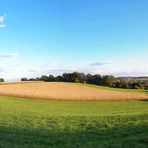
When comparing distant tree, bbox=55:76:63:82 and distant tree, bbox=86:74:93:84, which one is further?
distant tree, bbox=86:74:93:84

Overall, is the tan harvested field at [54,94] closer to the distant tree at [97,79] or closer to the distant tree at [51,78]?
the distant tree at [97,79]

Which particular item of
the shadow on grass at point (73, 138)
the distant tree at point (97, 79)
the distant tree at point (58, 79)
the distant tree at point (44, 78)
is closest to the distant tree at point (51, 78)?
the distant tree at point (44, 78)

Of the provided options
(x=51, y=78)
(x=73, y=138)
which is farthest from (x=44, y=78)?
(x=73, y=138)

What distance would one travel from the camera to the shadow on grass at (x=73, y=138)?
921cm

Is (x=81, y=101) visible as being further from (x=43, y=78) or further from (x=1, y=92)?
(x=43, y=78)


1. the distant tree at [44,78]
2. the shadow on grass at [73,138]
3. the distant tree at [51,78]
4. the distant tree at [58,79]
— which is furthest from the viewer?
the distant tree at [44,78]

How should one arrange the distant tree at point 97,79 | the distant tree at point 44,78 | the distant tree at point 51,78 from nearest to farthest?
1. the distant tree at point 97,79
2. the distant tree at point 51,78
3. the distant tree at point 44,78

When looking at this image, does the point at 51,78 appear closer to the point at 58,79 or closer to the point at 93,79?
the point at 58,79

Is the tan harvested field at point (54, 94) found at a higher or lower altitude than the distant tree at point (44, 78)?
lower

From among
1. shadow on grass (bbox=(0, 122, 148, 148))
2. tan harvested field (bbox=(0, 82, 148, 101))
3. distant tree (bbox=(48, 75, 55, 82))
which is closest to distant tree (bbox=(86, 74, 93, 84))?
distant tree (bbox=(48, 75, 55, 82))

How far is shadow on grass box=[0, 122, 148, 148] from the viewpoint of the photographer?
921cm

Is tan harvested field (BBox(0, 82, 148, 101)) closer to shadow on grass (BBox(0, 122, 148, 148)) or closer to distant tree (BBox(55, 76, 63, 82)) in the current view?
distant tree (BBox(55, 76, 63, 82))

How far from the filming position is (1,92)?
46.7m

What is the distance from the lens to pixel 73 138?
34.7ft
